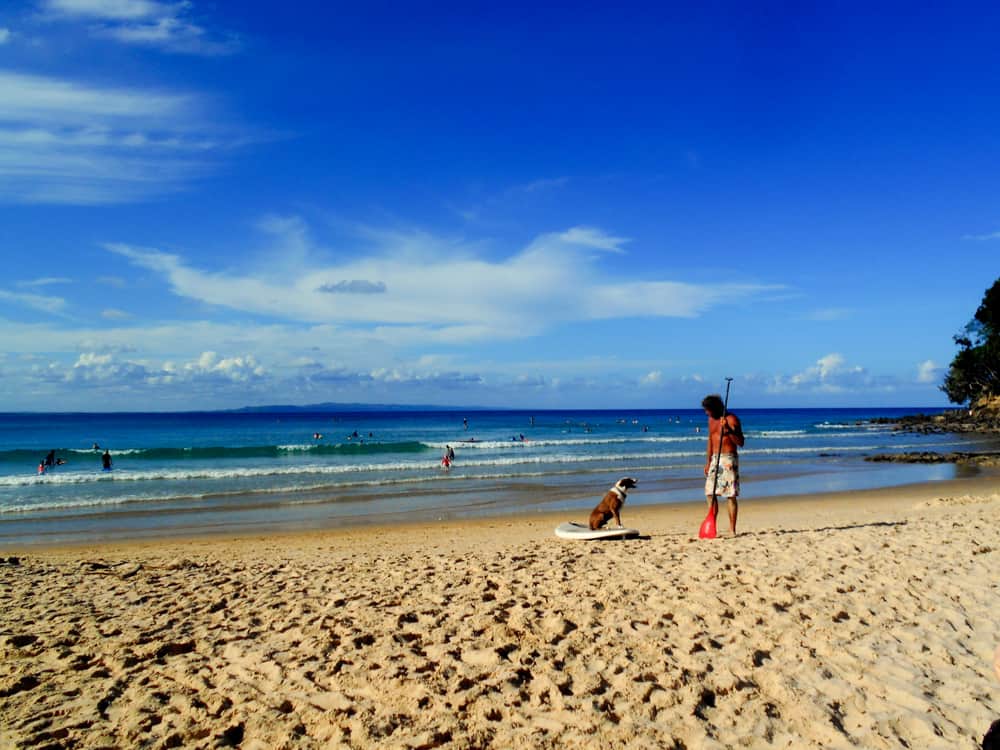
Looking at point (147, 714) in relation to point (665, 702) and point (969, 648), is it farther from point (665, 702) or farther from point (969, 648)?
point (969, 648)

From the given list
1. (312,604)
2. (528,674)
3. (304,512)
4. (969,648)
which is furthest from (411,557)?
(304,512)

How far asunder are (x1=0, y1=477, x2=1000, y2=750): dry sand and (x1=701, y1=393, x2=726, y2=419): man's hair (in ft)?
6.21

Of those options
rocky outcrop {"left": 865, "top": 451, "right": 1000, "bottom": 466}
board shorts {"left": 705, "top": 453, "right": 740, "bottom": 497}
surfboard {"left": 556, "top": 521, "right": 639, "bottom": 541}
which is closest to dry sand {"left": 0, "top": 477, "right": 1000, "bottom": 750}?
board shorts {"left": 705, "top": 453, "right": 740, "bottom": 497}

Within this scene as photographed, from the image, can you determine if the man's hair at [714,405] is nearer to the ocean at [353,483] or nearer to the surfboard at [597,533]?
the surfboard at [597,533]

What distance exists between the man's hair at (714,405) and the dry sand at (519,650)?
189cm

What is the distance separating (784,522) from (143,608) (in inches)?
451

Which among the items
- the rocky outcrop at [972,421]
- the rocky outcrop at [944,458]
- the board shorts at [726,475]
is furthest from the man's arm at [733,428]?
the rocky outcrop at [972,421]

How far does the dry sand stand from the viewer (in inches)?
158

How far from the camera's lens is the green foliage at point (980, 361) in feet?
224

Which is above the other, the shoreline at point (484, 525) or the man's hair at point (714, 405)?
the man's hair at point (714, 405)

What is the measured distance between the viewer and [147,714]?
4.21 meters

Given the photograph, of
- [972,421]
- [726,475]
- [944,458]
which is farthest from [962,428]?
[726,475]

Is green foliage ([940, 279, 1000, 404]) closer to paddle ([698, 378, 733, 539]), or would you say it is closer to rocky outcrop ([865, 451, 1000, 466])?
rocky outcrop ([865, 451, 1000, 466])

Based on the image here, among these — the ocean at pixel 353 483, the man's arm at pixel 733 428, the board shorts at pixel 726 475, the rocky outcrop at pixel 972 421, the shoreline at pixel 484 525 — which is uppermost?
the man's arm at pixel 733 428
